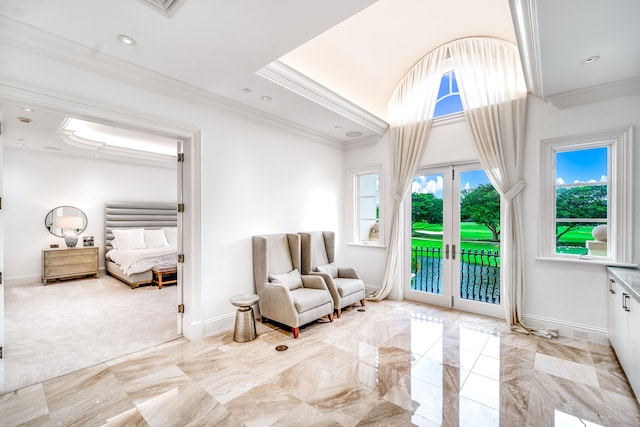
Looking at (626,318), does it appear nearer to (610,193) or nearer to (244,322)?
(610,193)

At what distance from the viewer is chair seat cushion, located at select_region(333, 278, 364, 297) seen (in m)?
4.02

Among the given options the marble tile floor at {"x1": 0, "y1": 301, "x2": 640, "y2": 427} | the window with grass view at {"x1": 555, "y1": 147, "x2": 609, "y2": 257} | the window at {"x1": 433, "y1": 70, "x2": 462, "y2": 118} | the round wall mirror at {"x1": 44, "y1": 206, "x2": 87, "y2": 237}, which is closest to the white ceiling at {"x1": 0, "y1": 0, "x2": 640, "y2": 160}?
the window at {"x1": 433, "y1": 70, "x2": 462, "y2": 118}

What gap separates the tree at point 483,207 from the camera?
396 centimetres

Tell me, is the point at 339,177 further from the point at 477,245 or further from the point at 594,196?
the point at 594,196

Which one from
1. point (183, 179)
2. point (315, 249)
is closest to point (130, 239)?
point (183, 179)

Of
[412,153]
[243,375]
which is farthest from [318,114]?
[243,375]

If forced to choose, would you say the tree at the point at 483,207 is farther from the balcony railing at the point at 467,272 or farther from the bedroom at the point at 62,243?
the bedroom at the point at 62,243

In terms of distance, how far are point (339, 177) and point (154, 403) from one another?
4.23 metres

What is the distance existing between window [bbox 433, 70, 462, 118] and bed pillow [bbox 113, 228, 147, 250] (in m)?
6.78

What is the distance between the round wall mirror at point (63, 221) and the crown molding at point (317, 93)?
602 centimetres

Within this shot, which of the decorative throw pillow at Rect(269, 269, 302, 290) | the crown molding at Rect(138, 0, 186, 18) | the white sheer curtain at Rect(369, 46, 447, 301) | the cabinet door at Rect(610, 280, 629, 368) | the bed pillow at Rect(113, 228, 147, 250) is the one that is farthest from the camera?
the bed pillow at Rect(113, 228, 147, 250)

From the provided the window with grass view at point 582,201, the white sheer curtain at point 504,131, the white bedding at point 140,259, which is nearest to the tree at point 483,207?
the white sheer curtain at point 504,131

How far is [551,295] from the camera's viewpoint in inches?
135

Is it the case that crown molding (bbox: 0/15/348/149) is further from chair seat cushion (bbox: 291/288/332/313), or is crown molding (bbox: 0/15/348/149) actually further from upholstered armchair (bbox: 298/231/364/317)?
chair seat cushion (bbox: 291/288/332/313)
